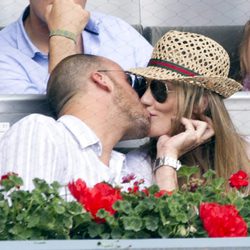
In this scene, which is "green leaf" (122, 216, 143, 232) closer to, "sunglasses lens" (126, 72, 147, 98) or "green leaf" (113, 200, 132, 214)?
"green leaf" (113, 200, 132, 214)

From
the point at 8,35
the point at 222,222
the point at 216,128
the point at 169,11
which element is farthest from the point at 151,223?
the point at 169,11

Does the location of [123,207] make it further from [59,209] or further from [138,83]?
[138,83]

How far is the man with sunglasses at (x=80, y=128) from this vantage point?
2.91 metres

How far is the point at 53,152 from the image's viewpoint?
295 cm

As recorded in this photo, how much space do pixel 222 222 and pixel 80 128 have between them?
962 millimetres

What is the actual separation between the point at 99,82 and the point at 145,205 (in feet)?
3.51

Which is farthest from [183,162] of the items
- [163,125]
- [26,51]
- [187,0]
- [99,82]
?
[187,0]

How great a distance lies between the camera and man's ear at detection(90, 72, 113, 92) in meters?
3.28

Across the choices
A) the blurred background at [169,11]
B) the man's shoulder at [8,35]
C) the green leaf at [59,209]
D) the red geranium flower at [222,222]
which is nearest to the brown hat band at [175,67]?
the man's shoulder at [8,35]

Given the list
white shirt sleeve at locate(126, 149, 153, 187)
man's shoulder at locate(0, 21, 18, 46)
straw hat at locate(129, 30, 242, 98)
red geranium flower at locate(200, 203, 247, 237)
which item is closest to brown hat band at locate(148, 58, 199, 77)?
straw hat at locate(129, 30, 242, 98)

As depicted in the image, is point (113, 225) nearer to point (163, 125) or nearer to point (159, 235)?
point (159, 235)

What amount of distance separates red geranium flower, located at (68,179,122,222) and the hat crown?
3.50ft

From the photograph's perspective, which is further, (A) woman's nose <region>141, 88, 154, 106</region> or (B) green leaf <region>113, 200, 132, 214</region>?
(A) woman's nose <region>141, 88, 154, 106</region>

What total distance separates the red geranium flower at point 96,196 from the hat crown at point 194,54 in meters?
1.07
